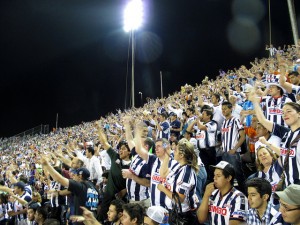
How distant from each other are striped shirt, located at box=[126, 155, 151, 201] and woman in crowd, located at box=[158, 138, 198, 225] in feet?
2.20

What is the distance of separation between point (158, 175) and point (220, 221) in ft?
3.52

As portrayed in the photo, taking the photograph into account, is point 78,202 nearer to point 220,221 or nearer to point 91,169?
point 91,169

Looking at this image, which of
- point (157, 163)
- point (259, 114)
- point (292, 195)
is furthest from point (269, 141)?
point (292, 195)

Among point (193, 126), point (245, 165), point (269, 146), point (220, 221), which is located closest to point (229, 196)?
point (220, 221)

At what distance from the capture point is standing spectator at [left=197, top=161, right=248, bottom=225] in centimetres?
360

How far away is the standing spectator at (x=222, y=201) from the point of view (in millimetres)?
3598

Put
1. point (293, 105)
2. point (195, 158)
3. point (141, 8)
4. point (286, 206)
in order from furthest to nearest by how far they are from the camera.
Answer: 1. point (141, 8)
2. point (195, 158)
3. point (293, 105)
4. point (286, 206)

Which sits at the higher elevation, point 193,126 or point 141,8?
point 141,8

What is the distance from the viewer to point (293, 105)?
385 centimetres

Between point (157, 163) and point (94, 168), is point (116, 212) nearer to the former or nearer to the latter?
point (157, 163)

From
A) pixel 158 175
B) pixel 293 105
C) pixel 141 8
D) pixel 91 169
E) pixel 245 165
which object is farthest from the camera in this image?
pixel 141 8

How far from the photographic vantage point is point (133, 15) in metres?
20.4

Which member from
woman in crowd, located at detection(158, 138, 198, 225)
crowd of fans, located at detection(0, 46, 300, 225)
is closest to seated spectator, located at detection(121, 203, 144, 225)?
crowd of fans, located at detection(0, 46, 300, 225)

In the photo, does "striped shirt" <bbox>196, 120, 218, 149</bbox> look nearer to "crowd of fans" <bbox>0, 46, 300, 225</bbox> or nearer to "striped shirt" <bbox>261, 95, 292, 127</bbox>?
"crowd of fans" <bbox>0, 46, 300, 225</bbox>
